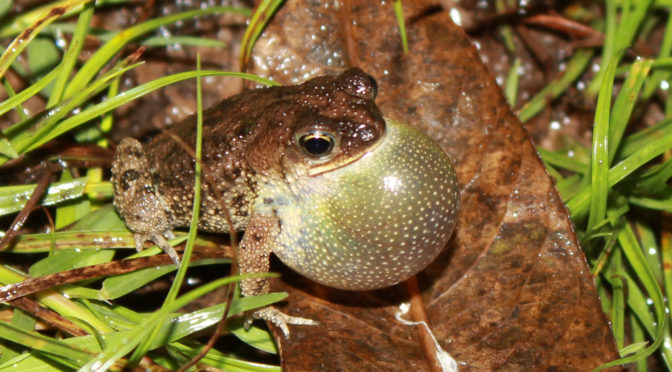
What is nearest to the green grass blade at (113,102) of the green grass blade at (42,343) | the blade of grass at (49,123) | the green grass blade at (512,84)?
the blade of grass at (49,123)

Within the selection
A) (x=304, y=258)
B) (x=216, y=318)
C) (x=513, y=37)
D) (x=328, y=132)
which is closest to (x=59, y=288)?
(x=216, y=318)

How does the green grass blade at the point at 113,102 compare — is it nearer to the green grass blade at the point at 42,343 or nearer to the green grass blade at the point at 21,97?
→ the green grass blade at the point at 21,97

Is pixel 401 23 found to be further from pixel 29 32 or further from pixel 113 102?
pixel 29 32

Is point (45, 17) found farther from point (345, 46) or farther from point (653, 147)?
point (653, 147)

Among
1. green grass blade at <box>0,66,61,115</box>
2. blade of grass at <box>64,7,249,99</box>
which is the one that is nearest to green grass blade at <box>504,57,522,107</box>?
blade of grass at <box>64,7,249,99</box>

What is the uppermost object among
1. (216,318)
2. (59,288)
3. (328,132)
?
(328,132)
